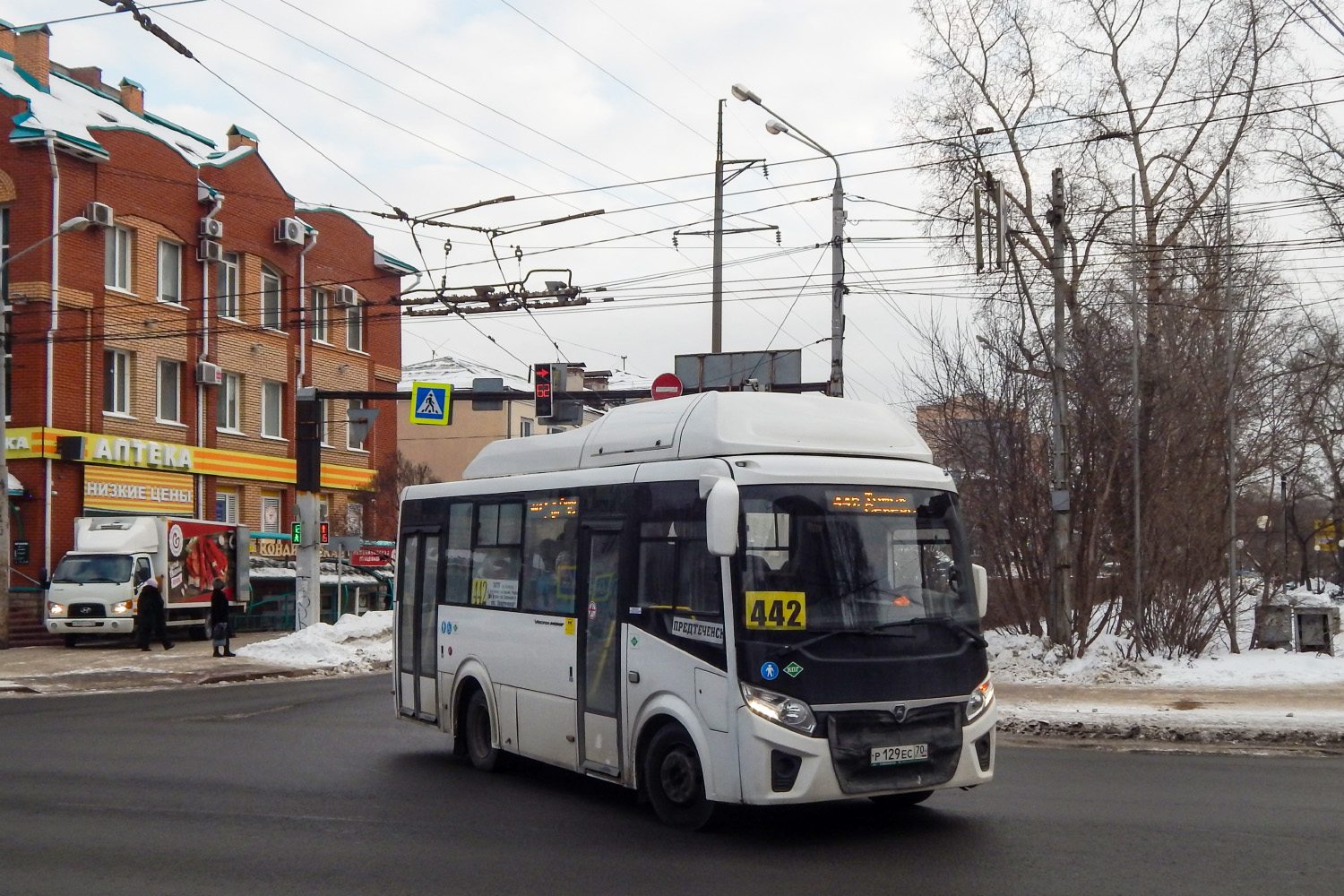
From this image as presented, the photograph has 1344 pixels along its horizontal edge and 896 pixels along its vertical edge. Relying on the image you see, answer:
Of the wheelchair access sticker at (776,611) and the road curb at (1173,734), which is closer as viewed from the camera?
the wheelchair access sticker at (776,611)

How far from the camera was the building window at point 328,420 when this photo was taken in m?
46.8

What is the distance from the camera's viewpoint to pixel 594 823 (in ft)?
32.0

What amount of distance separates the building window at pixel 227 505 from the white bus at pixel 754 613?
32209 mm

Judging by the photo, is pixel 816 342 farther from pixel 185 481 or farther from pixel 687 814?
pixel 687 814

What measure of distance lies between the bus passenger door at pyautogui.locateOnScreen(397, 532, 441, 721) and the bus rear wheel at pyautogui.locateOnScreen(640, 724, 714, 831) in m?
4.17

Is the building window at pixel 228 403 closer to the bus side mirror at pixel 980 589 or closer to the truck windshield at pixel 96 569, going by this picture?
the truck windshield at pixel 96 569

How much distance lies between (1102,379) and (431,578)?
1310cm

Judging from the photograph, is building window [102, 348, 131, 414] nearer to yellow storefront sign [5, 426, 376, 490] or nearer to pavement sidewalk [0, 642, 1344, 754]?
yellow storefront sign [5, 426, 376, 490]

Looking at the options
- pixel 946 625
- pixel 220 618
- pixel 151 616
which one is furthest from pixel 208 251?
pixel 946 625

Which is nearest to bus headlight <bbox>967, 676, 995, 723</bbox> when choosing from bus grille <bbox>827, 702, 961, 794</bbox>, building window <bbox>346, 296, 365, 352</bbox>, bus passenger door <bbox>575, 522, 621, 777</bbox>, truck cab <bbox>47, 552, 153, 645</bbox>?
bus grille <bbox>827, 702, 961, 794</bbox>

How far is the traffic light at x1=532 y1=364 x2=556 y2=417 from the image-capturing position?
2712cm

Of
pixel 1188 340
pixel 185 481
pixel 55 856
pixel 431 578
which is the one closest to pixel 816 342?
pixel 1188 340

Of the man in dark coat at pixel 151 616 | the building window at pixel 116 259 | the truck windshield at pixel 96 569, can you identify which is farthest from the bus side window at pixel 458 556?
the building window at pixel 116 259

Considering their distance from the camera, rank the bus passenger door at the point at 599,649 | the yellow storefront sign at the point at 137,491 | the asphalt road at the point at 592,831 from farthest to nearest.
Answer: the yellow storefront sign at the point at 137,491
the bus passenger door at the point at 599,649
the asphalt road at the point at 592,831
